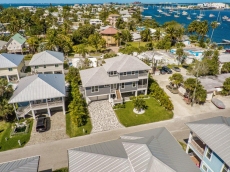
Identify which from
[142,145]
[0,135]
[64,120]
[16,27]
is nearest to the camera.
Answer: [142,145]

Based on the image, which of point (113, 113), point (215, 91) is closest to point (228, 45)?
point (215, 91)

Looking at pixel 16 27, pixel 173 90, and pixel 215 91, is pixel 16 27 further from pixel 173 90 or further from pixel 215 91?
pixel 215 91

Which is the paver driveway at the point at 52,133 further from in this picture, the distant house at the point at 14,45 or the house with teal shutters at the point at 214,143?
the distant house at the point at 14,45

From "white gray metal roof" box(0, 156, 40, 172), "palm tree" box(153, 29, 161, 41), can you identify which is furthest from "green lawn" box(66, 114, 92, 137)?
"palm tree" box(153, 29, 161, 41)

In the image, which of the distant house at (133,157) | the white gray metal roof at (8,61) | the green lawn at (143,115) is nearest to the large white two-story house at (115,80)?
the green lawn at (143,115)

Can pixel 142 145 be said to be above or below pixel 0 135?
above

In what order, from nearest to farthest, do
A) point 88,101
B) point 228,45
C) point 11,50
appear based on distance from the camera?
point 88,101 < point 11,50 < point 228,45

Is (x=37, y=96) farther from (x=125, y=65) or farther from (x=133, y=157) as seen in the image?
(x=133, y=157)

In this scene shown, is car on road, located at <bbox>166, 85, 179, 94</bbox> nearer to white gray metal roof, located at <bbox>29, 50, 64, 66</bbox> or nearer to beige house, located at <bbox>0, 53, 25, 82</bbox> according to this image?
white gray metal roof, located at <bbox>29, 50, 64, 66</bbox>
